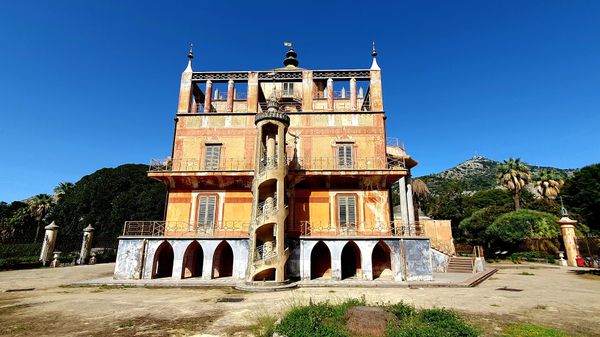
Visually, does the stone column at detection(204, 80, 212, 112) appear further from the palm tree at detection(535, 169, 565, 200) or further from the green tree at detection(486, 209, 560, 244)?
the palm tree at detection(535, 169, 565, 200)

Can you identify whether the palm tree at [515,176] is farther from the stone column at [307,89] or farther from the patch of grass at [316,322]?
the patch of grass at [316,322]

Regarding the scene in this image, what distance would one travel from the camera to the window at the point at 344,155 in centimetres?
2302

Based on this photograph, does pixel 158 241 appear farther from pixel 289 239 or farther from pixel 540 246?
pixel 540 246

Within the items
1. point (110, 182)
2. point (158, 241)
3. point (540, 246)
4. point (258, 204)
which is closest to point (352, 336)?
point (258, 204)

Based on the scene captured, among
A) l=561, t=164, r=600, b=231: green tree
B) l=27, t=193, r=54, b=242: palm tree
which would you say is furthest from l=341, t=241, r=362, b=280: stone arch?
l=27, t=193, r=54, b=242: palm tree

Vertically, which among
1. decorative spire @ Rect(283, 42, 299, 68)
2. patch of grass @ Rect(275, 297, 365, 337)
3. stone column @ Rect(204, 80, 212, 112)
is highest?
decorative spire @ Rect(283, 42, 299, 68)

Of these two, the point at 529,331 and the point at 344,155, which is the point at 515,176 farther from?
the point at 529,331

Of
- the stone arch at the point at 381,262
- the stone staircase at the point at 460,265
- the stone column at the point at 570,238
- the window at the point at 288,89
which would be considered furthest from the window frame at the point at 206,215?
the stone column at the point at 570,238

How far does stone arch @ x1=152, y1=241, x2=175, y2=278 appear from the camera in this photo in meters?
20.5

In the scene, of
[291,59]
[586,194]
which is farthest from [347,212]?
[586,194]

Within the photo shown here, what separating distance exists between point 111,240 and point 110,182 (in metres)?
11.0

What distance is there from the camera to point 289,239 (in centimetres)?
2008

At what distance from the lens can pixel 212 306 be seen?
478 inches

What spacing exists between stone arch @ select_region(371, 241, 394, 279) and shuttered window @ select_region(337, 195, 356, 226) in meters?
2.51
